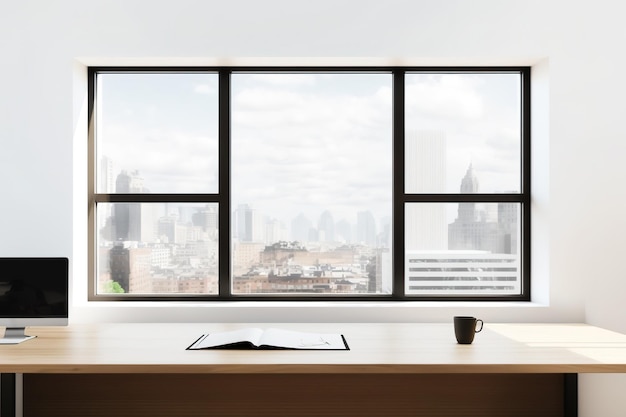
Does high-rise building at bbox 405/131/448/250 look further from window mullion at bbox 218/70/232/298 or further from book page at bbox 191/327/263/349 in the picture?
book page at bbox 191/327/263/349

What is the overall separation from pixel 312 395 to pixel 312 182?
3.65 ft

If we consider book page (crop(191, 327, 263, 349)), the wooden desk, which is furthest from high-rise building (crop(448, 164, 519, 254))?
book page (crop(191, 327, 263, 349))

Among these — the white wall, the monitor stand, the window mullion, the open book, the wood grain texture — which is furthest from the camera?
the window mullion

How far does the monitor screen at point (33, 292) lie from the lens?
7.43 ft

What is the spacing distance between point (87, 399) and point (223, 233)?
103 centimetres

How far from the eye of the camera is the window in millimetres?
3029

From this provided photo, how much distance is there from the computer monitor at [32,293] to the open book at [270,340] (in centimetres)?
61

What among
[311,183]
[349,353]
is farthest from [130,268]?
[349,353]

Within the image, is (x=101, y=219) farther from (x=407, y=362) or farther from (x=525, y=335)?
(x=525, y=335)

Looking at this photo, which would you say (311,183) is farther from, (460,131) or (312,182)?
(460,131)

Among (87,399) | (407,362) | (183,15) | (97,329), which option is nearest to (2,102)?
(183,15)

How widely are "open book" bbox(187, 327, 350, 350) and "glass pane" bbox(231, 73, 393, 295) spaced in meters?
0.73

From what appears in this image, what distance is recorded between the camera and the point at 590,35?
2.81 meters

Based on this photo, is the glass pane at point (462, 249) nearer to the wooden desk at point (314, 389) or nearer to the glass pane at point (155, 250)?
the wooden desk at point (314, 389)
